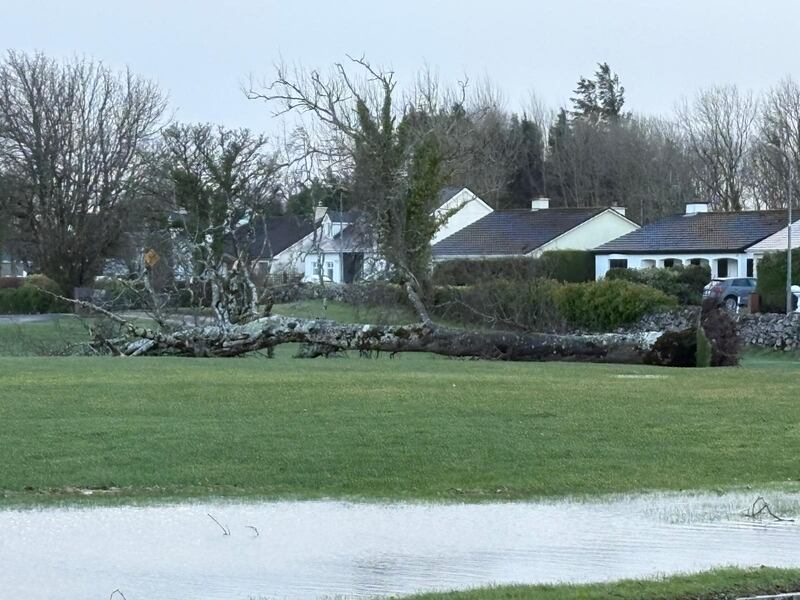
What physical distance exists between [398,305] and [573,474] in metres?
32.2

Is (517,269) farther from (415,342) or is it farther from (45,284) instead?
(415,342)

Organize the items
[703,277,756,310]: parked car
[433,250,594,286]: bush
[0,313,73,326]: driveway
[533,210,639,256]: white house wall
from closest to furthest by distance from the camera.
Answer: [0,313,73,326]: driveway, [433,250,594,286]: bush, [703,277,756,310]: parked car, [533,210,639,256]: white house wall

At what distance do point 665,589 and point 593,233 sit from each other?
6717 cm

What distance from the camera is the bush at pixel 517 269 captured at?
172ft

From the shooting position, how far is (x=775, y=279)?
49344 millimetres

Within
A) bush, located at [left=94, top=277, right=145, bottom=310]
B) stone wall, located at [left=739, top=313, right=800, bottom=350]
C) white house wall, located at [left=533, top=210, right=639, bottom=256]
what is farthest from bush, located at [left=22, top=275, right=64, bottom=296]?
stone wall, located at [left=739, top=313, right=800, bottom=350]

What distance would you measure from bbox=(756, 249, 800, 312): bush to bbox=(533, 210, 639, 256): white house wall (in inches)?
809

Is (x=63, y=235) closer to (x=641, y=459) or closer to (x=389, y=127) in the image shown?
(x=389, y=127)

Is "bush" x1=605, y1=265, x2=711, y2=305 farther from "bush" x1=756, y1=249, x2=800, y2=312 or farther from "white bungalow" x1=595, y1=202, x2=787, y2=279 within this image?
"white bungalow" x1=595, y1=202, x2=787, y2=279

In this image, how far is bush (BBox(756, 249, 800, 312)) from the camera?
160ft

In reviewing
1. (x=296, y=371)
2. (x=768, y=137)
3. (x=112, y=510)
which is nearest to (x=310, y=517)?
(x=112, y=510)

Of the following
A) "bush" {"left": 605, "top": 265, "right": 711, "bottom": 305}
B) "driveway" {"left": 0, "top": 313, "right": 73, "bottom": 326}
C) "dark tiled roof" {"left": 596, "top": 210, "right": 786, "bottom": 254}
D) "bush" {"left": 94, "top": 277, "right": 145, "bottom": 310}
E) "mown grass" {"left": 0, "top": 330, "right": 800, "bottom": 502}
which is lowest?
"mown grass" {"left": 0, "top": 330, "right": 800, "bottom": 502}

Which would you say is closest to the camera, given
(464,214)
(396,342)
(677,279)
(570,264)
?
(396,342)

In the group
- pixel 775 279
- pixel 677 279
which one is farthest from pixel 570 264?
pixel 775 279
